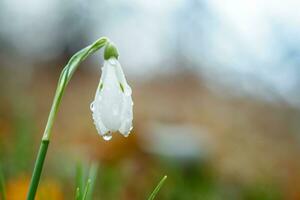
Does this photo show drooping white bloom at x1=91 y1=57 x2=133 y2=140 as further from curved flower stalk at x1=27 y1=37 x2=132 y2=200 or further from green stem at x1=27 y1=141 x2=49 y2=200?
green stem at x1=27 y1=141 x2=49 y2=200

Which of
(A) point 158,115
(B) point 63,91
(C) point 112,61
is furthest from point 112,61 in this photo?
(A) point 158,115

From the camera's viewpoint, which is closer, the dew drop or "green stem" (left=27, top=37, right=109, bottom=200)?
"green stem" (left=27, top=37, right=109, bottom=200)

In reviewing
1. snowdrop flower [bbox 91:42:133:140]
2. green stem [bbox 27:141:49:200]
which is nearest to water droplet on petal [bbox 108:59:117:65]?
snowdrop flower [bbox 91:42:133:140]

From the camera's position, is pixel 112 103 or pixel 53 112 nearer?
pixel 53 112

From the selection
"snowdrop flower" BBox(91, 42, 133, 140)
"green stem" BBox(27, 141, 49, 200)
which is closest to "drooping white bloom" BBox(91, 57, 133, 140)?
"snowdrop flower" BBox(91, 42, 133, 140)

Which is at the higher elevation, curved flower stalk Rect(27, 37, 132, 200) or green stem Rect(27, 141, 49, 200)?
curved flower stalk Rect(27, 37, 132, 200)

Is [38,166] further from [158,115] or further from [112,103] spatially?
[158,115]

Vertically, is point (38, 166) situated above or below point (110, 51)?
below

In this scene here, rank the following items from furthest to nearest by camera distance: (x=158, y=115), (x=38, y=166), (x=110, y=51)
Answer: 1. (x=158, y=115)
2. (x=110, y=51)
3. (x=38, y=166)

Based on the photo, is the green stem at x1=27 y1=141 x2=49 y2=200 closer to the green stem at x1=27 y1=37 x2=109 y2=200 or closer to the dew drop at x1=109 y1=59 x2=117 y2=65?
the green stem at x1=27 y1=37 x2=109 y2=200
